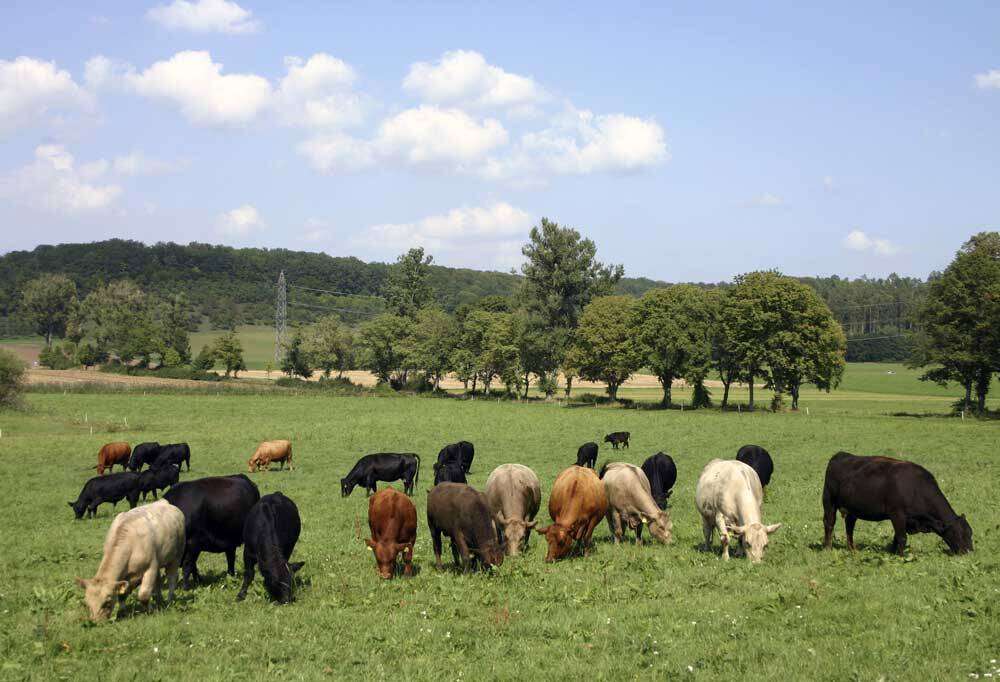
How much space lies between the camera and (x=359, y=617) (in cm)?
1184

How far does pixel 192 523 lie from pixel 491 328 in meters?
72.6

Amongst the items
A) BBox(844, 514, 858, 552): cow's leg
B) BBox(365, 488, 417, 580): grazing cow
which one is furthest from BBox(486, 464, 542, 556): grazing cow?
BBox(844, 514, 858, 552): cow's leg

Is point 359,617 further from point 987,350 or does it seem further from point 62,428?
point 987,350

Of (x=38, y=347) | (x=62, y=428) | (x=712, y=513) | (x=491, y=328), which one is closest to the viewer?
(x=712, y=513)

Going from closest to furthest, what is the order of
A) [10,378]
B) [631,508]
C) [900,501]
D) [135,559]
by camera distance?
[135,559]
[900,501]
[631,508]
[10,378]

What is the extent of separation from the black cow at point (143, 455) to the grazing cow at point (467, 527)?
20100 millimetres

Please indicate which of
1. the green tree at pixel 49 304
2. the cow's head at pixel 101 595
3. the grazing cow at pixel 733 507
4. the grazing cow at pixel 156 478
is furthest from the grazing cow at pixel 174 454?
the green tree at pixel 49 304

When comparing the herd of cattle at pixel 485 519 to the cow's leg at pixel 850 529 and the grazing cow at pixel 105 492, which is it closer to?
the cow's leg at pixel 850 529

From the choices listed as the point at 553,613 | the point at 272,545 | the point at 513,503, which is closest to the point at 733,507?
the point at 513,503

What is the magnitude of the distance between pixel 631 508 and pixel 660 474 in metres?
6.22

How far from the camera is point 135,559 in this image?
40.1 feet

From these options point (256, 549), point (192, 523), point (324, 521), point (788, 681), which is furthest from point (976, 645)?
point (324, 521)

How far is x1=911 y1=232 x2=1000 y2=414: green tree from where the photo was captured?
193 ft

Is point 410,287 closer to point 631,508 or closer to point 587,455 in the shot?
point 587,455
